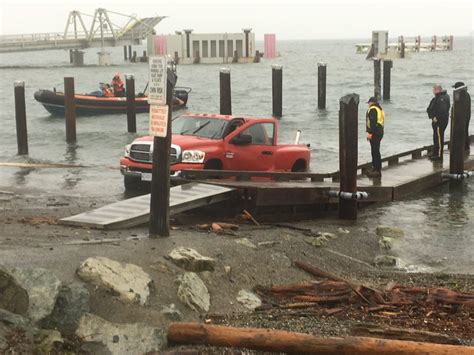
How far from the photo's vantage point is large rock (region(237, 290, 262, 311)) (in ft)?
29.1

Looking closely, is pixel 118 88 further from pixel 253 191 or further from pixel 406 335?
pixel 406 335

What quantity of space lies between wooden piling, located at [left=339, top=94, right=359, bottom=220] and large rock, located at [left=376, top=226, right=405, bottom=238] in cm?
79

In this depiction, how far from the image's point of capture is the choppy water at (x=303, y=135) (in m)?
15.7

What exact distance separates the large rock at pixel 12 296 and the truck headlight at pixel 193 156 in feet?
29.3

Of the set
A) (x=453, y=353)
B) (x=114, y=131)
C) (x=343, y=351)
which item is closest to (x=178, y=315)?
(x=343, y=351)

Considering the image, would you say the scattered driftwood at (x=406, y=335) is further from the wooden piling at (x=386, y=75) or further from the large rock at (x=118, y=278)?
the wooden piling at (x=386, y=75)

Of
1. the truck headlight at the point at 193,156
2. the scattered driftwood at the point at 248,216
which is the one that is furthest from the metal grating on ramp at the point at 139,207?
the truck headlight at the point at 193,156

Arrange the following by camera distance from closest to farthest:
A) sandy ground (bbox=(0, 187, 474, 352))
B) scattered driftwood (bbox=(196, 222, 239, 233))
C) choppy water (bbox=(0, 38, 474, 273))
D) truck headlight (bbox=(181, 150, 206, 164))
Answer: sandy ground (bbox=(0, 187, 474, 352)) → scattered driftwood (bbox=(196, 222, 239, 233)) → choppy water (bbox=(0, 38, 474, 273)) → truck headlight (bbox=(181, 150, 206, 164))

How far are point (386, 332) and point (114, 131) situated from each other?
96.9ft

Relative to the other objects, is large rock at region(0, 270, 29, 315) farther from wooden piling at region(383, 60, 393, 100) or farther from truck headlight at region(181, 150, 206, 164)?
wooden piling at region(383, 60, 393, 100)

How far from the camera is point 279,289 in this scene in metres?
9.41

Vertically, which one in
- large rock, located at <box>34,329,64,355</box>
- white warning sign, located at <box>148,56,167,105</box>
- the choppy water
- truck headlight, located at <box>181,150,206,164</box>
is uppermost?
white warning sign, located at <box>148,56,167,105</box>

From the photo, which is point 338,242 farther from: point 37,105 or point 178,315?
point 37,105

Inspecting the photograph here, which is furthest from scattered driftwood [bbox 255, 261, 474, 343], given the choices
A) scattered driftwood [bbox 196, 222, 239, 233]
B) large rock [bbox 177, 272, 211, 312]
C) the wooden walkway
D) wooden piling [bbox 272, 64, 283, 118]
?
wooden piling [bbox 272, 64, 283, 118]
